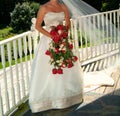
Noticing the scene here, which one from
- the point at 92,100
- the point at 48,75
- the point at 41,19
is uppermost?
the point at 41,19

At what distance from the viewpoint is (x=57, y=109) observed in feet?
14.1

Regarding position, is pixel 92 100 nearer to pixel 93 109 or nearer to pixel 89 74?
pixel 93 109

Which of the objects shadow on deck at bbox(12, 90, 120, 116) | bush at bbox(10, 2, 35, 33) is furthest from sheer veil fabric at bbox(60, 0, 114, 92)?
bush at bbox(10, 2, 35, 33)

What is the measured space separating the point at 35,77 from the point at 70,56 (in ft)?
1.76

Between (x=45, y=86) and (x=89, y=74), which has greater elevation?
(x=45, y=86)

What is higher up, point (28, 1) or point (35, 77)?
point (35, 77)

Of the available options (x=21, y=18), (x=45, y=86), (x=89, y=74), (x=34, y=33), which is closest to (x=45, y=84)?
(x=45, y=86)

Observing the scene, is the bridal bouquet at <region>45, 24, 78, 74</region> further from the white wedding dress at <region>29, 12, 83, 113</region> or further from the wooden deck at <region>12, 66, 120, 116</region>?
the wooden deck at <region>12, 66, 120, 116</region>

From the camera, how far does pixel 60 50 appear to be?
13.9 ft

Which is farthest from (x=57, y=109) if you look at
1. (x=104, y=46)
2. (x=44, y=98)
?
(x=104, y=46)

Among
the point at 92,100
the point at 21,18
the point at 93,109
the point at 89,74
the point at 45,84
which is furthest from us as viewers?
the point at 21,18

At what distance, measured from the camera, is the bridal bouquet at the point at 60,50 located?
4180 millimetres

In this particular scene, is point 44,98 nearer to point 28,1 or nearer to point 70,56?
point 70,56

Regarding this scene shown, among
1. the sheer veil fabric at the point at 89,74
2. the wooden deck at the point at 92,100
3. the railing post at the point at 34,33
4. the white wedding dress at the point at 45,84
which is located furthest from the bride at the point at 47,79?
the sheer veil fabric at the point at 89,74
